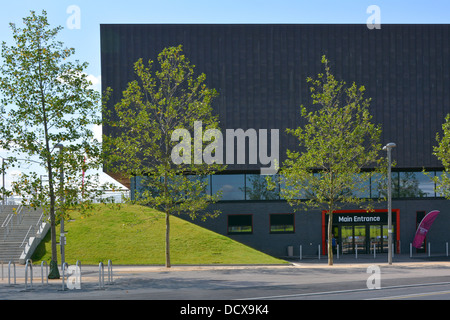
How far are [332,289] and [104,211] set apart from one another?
81.7 feet

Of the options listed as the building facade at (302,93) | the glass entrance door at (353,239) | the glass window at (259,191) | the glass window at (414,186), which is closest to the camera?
the building facade at (302,93)

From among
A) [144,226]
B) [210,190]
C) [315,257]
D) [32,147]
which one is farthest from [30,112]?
[315,257]

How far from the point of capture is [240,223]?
40.1 m

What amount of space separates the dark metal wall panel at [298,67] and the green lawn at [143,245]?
7.70 metres

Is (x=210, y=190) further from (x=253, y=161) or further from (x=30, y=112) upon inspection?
(x=30, y=112)

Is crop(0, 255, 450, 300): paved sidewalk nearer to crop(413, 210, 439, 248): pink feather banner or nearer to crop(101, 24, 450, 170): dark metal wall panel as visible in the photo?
crop(413, 210, 439, 248): pink feather banner

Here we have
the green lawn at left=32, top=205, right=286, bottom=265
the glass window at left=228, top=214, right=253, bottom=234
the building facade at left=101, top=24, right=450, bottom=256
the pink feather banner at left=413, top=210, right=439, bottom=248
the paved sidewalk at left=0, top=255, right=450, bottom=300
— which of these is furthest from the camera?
the building facade at left=101, top=24, right=450, bottom=256

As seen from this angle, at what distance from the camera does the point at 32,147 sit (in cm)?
2355

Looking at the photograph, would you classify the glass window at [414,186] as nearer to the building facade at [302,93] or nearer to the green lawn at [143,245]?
the building facade at [302,93]

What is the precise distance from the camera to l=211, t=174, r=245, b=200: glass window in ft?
134

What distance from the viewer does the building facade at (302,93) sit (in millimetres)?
40188

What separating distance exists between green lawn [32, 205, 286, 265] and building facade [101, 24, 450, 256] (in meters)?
5.39

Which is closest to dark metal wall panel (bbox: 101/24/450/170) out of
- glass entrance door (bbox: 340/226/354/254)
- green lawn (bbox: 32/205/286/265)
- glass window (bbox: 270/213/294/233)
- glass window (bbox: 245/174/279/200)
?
glass window (bbox: 245/174/279/200)

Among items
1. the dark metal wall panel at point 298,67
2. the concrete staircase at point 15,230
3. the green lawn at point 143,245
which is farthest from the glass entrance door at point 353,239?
the concrete staircase at point 15,230
